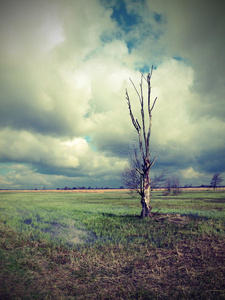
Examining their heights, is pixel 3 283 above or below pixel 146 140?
below

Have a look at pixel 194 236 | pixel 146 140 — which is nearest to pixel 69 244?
pixel 194 236

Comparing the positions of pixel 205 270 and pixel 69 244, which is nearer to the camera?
pixel 205 270

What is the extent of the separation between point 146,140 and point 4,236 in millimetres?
14492

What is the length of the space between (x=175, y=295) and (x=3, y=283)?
5.29 meters

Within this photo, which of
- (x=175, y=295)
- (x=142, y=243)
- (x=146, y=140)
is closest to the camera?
(x=175, y=295)

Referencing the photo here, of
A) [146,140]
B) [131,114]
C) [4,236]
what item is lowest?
[4,236]

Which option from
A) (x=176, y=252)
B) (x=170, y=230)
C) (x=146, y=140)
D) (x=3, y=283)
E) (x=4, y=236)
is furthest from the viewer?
(x=146, y=140)

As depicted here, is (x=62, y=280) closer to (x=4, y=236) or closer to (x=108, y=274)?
(x=108, y=274)

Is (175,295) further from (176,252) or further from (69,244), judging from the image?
(69,244)

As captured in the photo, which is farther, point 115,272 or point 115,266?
point 115,266

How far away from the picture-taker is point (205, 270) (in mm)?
6477

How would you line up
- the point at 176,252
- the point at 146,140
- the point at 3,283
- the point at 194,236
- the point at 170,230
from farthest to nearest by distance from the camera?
the point at 146,140 < the point at 170,230 < the point at 194,236 < the point at 176,252 < the point at 3,283

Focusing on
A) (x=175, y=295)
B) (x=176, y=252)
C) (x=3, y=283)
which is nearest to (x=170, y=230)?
(x=176, y=252)

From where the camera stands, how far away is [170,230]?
1266cm
